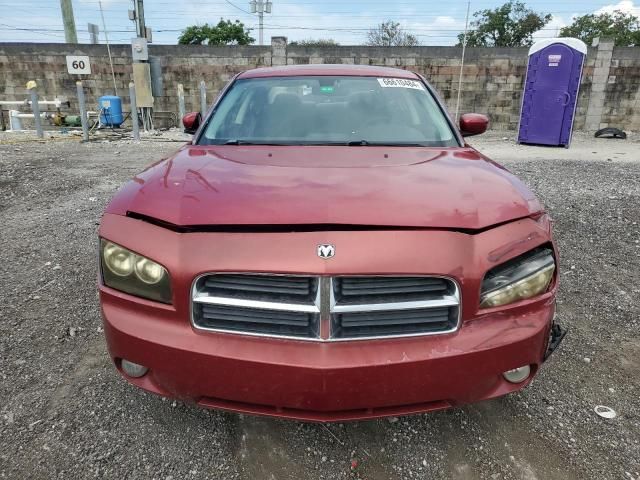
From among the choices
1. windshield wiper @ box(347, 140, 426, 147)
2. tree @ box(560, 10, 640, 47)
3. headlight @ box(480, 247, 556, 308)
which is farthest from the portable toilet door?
tree @ box(560, 10, 640, 47)

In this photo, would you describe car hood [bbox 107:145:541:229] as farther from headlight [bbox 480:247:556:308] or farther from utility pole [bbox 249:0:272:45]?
utility pole [bbox 249:0:272:45]

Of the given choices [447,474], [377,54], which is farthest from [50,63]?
[447,474]

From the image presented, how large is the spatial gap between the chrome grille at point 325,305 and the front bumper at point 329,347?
0.03 m

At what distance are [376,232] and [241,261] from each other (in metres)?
0.46

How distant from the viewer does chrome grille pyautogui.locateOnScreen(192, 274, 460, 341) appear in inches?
58.9

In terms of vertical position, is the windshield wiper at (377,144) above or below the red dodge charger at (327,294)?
above

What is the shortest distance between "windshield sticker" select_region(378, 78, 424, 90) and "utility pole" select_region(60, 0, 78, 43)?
2030 centimetres

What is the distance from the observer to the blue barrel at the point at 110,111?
1304 centimetres

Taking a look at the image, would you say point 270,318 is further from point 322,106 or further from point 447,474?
point 322,106

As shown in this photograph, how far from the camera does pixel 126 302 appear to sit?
1.64 metres

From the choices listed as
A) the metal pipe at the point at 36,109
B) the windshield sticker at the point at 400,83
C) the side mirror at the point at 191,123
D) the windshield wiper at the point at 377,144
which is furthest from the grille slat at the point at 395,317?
the metal pipe at the point at 36,109

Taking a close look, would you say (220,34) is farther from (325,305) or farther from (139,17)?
(325,305)

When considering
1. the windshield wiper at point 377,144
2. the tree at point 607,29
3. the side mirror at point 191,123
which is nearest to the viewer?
→ the windshield wiper at point 377,144

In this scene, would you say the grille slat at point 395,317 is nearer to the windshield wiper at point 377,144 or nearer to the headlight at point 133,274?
the headlight at point 133,274
